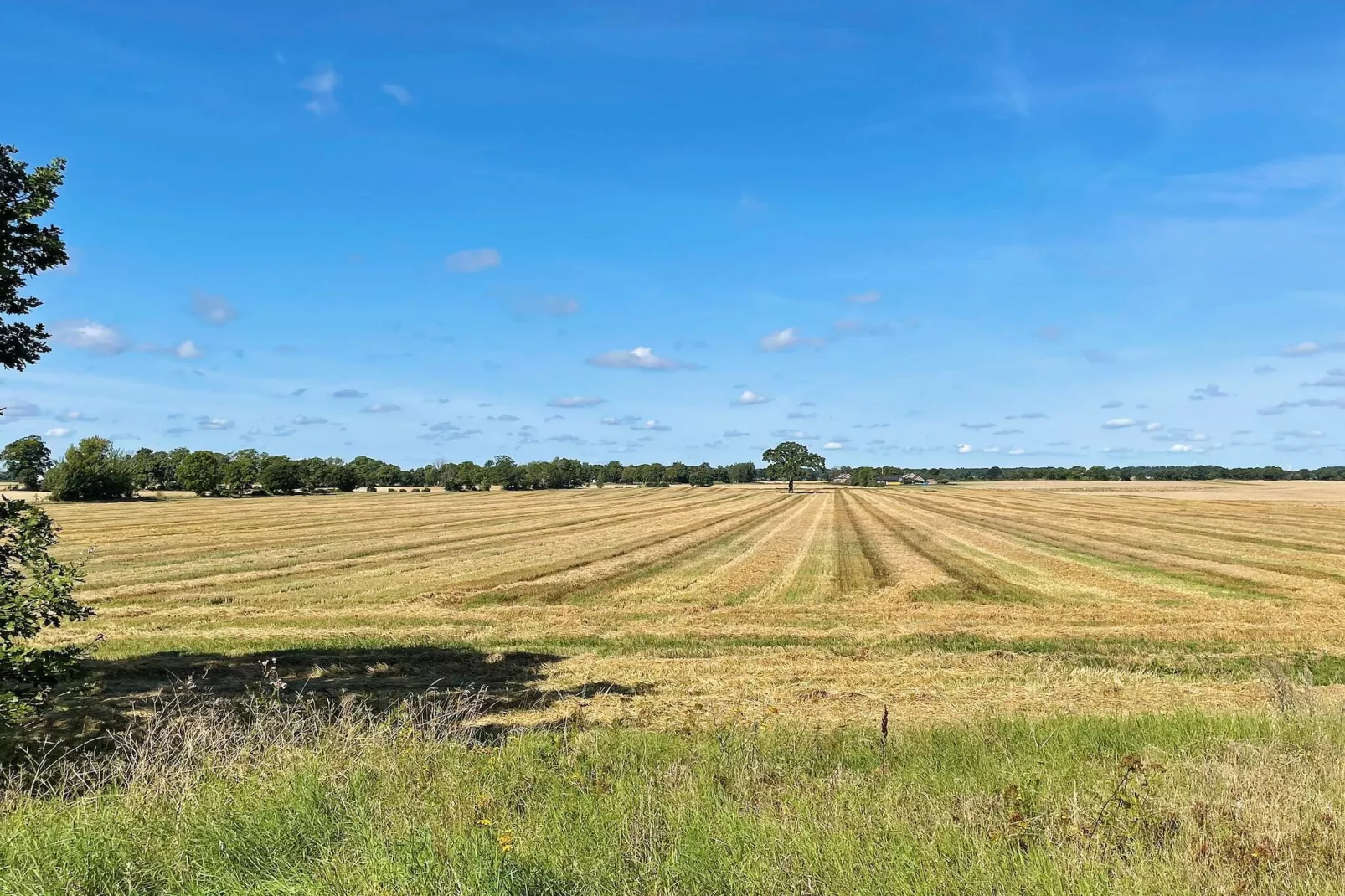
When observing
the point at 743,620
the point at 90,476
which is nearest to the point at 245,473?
the point at 90,476

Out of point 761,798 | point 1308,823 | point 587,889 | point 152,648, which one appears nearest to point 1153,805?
point 1308,823

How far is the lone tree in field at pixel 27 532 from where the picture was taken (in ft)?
26.8

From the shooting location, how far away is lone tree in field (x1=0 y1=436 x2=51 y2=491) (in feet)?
417

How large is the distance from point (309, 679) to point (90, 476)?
11609cm

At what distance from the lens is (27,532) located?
8633 mm

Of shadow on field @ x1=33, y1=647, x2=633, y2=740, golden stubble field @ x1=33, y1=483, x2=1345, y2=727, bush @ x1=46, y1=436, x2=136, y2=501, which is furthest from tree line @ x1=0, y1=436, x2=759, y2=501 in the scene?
shadow on field @ x1=33, y1=647, x2=633, y2=740

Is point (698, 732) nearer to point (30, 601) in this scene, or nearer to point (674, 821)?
point (674, 821)

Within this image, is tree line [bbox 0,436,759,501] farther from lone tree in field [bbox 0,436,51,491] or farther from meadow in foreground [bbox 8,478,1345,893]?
meadow in foreground [bbox 8,478,1345,893]

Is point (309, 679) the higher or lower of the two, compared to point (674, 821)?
lower

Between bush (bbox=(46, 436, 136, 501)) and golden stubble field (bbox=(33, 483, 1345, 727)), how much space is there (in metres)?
74.6

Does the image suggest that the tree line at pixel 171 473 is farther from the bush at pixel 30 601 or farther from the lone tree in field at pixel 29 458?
the bush at pixel 30 601

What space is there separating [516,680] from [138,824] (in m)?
8.47

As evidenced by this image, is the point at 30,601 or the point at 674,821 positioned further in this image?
the point at 30,601

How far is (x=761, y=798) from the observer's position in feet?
21.8
